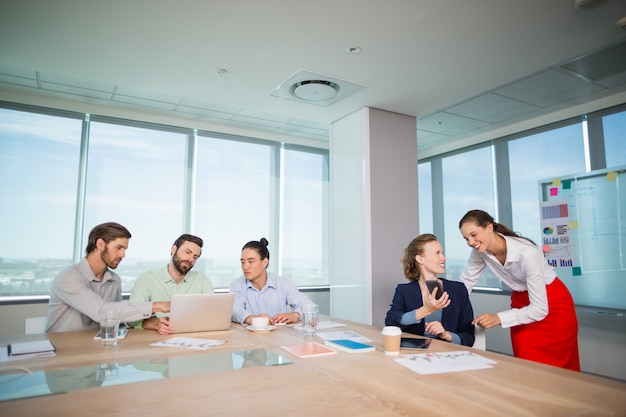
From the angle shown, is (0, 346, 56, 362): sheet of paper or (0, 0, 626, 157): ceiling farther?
(0, 0, 626, 157): ceiling

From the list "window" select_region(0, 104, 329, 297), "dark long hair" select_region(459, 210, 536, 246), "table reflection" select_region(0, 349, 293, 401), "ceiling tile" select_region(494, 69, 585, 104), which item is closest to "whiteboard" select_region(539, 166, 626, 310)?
"ceiling tile" select_region(494, 69, 585, 104)

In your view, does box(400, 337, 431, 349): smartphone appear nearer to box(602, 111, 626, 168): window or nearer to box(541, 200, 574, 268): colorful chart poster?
box(541, 200, 574, 268): colorful chart poster

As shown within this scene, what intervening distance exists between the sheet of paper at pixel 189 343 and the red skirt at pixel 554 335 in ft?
6.17

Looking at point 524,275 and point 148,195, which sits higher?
point 148,195

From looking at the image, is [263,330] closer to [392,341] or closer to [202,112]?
[392,341]

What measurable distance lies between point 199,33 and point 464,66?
2.21 metres

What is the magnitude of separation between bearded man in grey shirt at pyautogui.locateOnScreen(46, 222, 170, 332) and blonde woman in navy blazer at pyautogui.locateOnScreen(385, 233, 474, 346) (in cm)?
140

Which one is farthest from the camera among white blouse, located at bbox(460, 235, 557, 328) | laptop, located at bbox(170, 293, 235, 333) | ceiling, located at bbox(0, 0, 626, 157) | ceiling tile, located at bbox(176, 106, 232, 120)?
ceiling tile, located at bbox(176, 106, 232, 120)

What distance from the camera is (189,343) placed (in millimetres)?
1898

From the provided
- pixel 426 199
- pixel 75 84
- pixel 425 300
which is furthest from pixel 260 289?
pixel 426 199

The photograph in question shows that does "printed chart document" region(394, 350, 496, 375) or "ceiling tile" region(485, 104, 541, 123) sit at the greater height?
"ceiling tile" region(485, 104, 541, 123)

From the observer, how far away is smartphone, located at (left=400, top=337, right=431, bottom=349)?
1.79m

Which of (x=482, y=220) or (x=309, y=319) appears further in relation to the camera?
(x=482, y=220)

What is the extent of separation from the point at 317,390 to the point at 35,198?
4.36m
